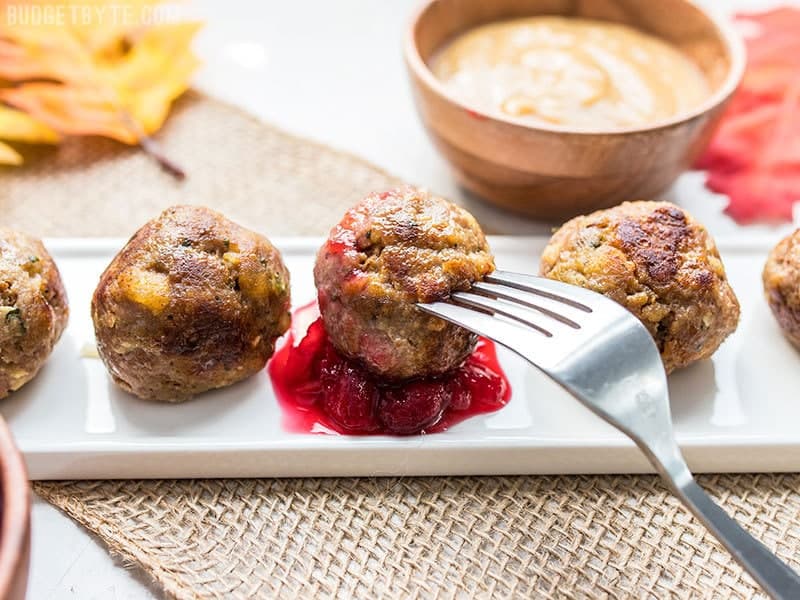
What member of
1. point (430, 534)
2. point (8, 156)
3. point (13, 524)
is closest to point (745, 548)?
point (430, 534)

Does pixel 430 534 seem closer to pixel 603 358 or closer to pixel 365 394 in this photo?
pixel 365 394

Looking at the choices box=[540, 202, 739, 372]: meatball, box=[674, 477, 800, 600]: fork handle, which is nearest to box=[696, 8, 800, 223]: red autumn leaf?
box=[540, 202, 739, 372]: meatball

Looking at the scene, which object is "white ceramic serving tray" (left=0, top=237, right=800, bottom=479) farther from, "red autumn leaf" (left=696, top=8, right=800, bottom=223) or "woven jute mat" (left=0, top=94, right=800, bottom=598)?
"red autumn leaf" (left=696, top=8, right=800, bottom=223)

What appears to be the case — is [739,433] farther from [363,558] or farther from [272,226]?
[272,226]

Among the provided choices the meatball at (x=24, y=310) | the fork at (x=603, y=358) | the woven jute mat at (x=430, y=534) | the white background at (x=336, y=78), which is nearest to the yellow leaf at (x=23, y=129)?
the white background at (x=336, y=78)

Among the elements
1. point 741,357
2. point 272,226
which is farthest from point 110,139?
point 741,357
